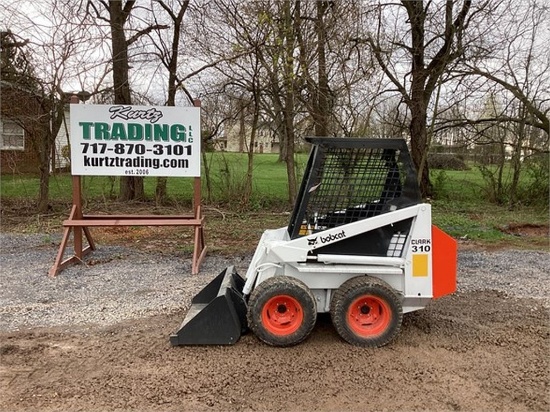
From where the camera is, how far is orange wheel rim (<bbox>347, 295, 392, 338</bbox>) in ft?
12.7

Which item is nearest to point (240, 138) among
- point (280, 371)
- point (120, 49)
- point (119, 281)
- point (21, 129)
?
point (120, 49)

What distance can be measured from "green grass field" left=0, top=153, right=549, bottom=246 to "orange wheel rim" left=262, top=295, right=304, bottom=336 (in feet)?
21.0

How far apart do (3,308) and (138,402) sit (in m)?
2.66

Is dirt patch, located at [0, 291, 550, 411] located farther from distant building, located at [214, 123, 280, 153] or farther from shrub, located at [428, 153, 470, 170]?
shrub, located at [428, 153, 470, 170]

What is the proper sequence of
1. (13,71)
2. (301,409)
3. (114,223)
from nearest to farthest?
(301,409), (114,223), (13,71)

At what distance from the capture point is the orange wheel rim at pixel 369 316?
3885 mm

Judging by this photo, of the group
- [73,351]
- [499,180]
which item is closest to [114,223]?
[73,351]

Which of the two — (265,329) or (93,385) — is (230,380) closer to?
(265,329)

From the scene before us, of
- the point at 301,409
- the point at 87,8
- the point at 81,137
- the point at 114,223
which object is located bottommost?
the point at 301,409

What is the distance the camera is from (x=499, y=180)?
47.5ft

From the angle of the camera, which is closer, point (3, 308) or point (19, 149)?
point (3, 308)

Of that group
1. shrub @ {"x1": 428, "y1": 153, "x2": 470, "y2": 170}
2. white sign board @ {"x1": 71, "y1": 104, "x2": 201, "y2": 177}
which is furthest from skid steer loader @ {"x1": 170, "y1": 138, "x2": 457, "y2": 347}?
shrub @ {"x1": 428, "y1": 153, "x2": 470, "y2": 170}

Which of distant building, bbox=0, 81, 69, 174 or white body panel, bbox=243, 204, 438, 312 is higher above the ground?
distant building, bbox=0, 81, 69, 174

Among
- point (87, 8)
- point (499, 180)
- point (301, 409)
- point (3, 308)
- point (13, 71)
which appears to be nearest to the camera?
point (301, 409)
